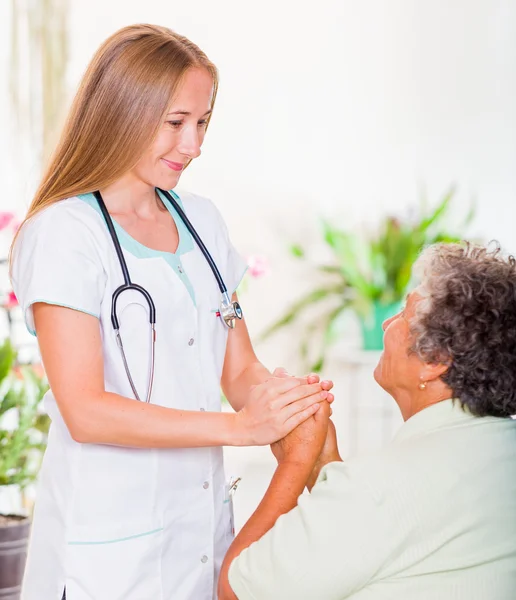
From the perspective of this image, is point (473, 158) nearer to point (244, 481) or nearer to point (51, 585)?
point (244, 481)

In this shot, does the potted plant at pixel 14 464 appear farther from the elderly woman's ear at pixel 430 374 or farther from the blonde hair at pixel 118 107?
the elderly woman's ear at pixel 430 374

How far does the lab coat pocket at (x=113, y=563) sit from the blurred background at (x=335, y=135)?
2.83m

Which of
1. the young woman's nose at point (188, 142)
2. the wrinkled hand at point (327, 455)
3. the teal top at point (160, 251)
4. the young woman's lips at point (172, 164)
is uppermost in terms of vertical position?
the young woman's nose at point (188, 142)

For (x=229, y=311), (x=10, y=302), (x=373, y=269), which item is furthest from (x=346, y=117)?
(x=229, y=311)

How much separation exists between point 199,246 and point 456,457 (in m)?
0.66

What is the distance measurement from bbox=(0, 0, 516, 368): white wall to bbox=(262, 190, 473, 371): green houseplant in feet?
0.71

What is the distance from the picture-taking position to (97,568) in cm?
151

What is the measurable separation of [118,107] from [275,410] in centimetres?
59

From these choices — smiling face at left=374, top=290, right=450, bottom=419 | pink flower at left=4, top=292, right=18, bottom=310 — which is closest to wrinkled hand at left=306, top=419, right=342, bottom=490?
smiling face at left=374, top=290, right=450, bottom=419

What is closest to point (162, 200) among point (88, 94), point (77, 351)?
point (88, 94)

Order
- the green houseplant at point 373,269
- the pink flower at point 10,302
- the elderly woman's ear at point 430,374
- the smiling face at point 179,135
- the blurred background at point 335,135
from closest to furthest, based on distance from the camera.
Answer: the elderly woman's ear at point 430,374 → the smiling face at point 179,135 → the pink flower at point 10,302 → the green houseplant at point 373,269 → the blurred background at point 335,135

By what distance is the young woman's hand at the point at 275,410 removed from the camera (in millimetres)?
1546

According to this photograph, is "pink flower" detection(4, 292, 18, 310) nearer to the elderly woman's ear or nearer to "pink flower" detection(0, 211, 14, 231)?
"pink flower" detection(0, 211, 14, 231)

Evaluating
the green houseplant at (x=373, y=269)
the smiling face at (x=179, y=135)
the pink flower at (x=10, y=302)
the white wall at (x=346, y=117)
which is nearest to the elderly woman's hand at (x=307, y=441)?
the smiling face at (x=179, y=135)
